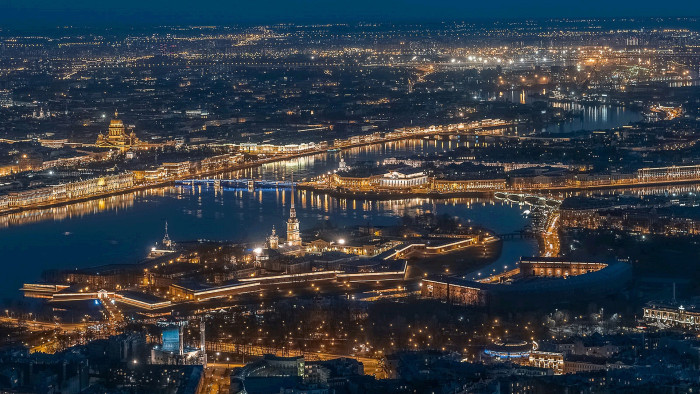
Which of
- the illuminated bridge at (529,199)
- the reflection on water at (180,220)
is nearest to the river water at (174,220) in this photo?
the reflection on water at (180,220)

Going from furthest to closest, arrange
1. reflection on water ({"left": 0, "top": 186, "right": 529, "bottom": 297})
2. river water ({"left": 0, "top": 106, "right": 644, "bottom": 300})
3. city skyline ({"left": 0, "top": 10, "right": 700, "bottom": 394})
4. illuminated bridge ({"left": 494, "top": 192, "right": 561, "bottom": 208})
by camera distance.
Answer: illuminated bridge ({"left": 494, "top": 192, "right": 561, "bottom": 208}) < reflection on water ({"left": 0, "top": 186, "right": 529, "bottom": 297}) < river water ({"left": 0, "top": 106, "right": 644, "bottom": 300}) < city skyline ({"left": 0, "top": 10, "right": 700, "bottom": 394})

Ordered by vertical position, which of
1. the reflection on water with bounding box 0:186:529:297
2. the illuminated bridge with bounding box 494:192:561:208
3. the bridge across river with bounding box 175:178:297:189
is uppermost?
the reflection on water with bounding box 0:186:529:297

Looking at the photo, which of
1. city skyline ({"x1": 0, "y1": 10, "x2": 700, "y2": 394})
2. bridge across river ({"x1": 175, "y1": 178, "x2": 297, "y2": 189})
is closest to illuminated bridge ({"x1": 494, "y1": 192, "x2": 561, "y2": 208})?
city skyline ({"x1": 0, "y1": 10, "x2": 700, "y2": 394})

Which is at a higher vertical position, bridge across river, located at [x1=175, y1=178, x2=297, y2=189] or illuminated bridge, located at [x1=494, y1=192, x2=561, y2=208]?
illuminated bridge, located at [x1=494, y1=192, x2=561, y2=208]

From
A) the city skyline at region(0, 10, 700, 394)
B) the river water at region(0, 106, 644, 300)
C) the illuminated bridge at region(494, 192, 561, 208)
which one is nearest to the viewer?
the city skyline at region(0, 10, 700, 394)

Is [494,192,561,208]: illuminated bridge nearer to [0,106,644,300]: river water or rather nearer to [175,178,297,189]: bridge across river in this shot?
A: [0,106,644,300]: river water

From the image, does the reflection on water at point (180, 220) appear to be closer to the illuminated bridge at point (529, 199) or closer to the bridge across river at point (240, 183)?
the illuminated bridge at point (529, 199)

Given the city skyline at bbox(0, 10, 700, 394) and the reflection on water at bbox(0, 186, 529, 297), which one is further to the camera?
the reflection on water at bbox(0, 186, 529, 297)

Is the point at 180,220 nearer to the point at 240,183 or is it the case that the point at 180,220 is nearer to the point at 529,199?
the point at 240,183
